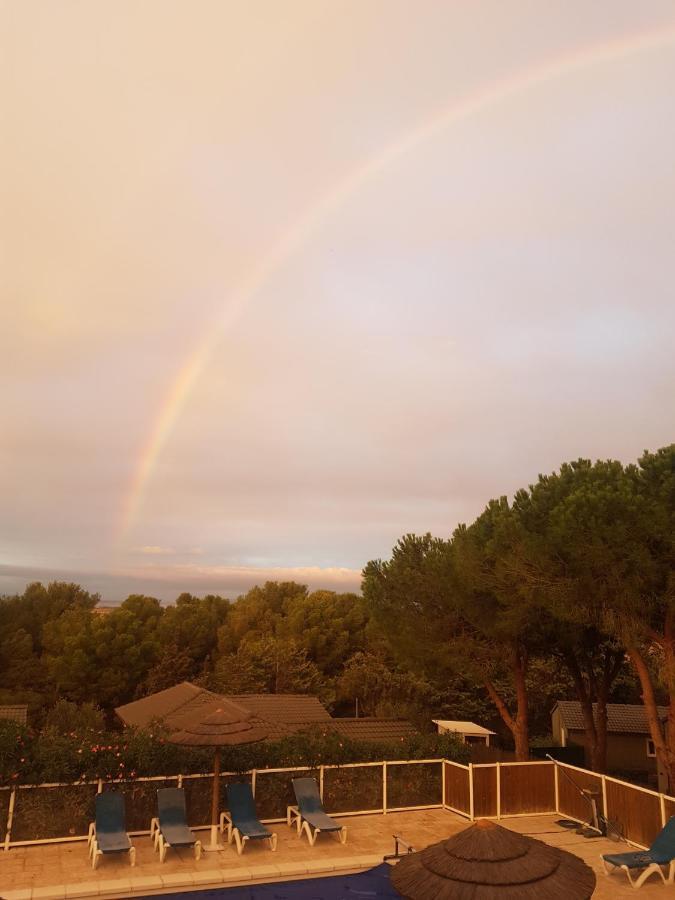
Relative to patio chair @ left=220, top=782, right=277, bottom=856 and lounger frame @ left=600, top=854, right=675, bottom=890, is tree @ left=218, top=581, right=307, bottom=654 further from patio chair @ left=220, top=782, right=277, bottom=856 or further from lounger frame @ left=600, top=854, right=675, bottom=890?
lounger frame @ left=600, top=854, right=675, bottom=890

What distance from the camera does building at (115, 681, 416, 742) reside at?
1847 centimetres

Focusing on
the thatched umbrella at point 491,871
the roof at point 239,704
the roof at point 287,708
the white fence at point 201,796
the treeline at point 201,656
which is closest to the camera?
the thatched umbrella at point 491,871

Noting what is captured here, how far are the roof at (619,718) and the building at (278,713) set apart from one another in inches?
512

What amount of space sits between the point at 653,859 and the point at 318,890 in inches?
159

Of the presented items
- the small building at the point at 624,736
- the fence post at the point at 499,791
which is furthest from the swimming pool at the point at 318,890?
the small building at the point at 624,736

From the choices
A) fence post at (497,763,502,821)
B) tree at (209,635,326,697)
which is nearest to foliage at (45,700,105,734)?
tree at (209,635,326,697)

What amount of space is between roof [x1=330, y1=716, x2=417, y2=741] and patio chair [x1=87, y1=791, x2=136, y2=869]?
8.87m

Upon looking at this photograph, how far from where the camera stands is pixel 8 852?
9375mm

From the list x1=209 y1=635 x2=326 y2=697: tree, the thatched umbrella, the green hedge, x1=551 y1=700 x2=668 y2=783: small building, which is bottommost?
x1=551 y1=700 x2=668 y2=783: small building

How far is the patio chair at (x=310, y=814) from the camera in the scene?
9.94 meters

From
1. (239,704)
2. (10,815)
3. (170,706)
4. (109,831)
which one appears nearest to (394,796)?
(109,831)

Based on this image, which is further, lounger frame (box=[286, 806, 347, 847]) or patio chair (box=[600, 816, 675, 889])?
lounger frame (box=[286, 806, 347, 847])

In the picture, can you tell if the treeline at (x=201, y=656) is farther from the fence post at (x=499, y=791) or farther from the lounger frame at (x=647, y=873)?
the lounger frame at (x=647, y=873)

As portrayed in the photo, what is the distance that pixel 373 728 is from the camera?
19.1 metres
